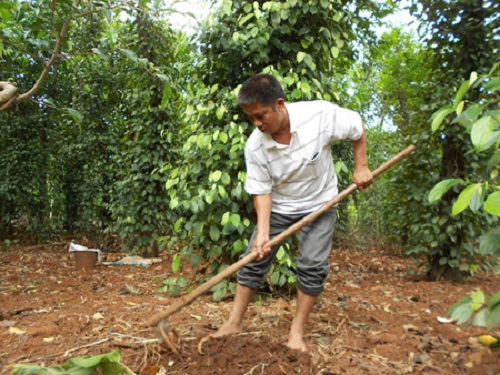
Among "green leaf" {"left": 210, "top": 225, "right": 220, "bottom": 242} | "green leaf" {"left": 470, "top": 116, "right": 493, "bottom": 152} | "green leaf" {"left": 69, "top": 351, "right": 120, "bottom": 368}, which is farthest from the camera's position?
"green leaf" {"left": 210, "top": 225, "right": 220, "bottom": 242}

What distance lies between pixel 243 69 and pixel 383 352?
2.28 metres

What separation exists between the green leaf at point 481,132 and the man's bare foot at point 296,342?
1489 millimetres

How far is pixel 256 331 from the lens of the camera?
2.73m

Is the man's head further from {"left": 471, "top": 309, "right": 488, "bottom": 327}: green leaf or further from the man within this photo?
{"left": 471, "top": 309, "right": 488, "bottom": 327}: green leaf

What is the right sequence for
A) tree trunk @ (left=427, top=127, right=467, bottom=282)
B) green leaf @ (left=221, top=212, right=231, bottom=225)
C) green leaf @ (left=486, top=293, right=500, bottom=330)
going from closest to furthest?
green leaf @ (left=486, top=293, right=500, bottom=330) < green leaf @ (left=221, top=212, right=231, bottom=225) < tree trunk @ (left=427, top=127, right=467, bottom=282)

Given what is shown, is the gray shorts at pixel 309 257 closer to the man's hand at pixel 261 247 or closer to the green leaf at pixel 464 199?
the man's hand at pixel 261 247

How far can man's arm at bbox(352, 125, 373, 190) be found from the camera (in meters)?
2.50

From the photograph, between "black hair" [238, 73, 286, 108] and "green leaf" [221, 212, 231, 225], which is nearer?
"black hair" [238, 73, 286, 108]

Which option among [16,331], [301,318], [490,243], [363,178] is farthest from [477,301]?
[16,331]

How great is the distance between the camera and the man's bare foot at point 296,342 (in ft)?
8.02

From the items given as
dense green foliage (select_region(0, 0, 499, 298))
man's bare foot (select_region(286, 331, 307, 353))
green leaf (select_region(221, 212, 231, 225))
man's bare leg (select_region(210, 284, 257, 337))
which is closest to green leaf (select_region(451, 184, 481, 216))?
dense green foliage (select_region(0, 0, 499, 298))

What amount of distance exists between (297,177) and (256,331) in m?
0.98

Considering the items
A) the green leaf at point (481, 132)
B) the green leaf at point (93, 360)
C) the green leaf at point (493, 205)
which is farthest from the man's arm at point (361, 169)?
the green leaf at point (93, 360)

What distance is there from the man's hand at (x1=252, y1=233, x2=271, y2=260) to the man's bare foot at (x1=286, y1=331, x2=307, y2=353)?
1.58 feet
